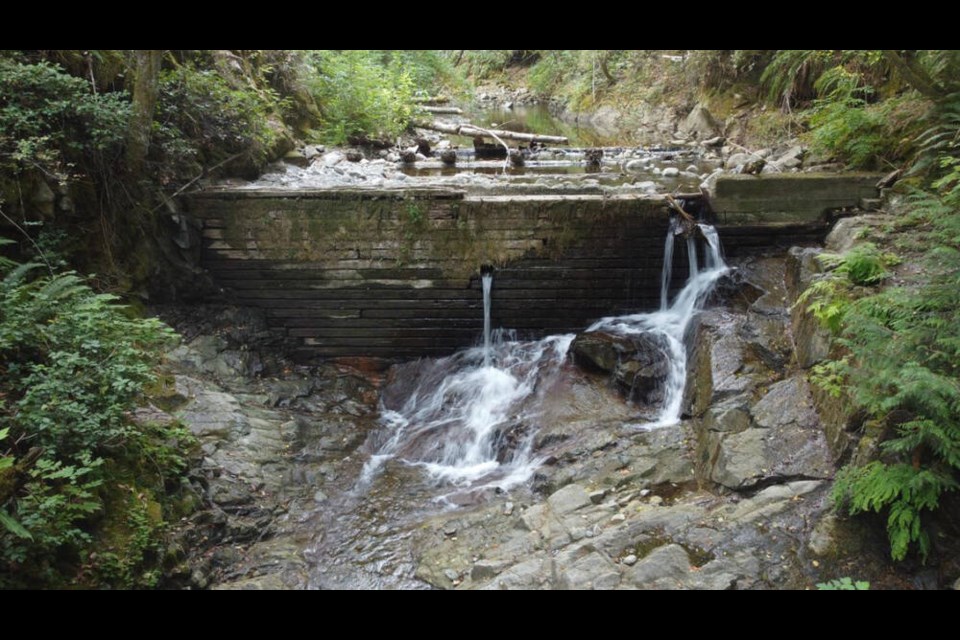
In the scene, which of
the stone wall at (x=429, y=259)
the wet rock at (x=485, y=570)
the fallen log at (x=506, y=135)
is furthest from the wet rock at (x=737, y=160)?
the wet rock at (x=485, y=570)

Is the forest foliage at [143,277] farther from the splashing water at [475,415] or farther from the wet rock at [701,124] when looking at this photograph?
the wet rock at [701,124]

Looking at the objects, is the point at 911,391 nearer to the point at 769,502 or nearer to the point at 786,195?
the point at 769,502

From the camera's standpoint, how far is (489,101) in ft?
102

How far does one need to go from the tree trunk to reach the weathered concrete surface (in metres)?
7.47

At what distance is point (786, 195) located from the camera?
26.7ft

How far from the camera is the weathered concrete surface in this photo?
26.1ft

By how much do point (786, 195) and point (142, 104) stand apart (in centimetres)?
844

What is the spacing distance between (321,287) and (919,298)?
7.06m

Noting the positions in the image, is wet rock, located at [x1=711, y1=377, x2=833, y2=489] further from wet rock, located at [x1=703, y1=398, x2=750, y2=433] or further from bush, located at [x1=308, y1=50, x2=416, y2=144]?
bush, located at [x1=308, y1=50, x2=416, y2=144]

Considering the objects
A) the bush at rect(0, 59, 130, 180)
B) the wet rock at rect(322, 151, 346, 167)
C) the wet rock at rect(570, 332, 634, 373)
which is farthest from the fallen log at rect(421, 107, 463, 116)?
the wet rock at rect(570, 332, 634, 373)

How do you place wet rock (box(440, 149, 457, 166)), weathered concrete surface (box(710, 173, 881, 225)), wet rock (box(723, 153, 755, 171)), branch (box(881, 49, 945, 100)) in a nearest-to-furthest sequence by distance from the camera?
branch (box(881, 49, 945, 100))
weathered concrete surface (box(710, 173, 881, 225))
wet rock (box(723, 153, 755, 171))
wet rock (box(440, 149, 457, 166))

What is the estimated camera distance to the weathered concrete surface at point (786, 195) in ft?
26.1
